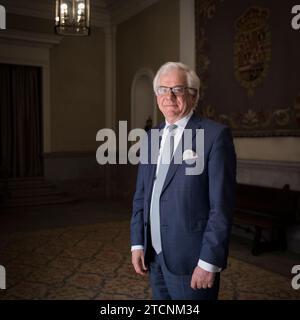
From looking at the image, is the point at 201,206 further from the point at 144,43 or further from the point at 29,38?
the point at 29,38

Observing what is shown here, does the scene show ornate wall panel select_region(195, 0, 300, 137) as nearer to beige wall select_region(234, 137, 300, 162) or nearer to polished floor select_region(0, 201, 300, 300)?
beige wall select_region(234, 137, 300, 162)

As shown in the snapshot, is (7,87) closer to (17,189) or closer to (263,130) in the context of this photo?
(17,189)

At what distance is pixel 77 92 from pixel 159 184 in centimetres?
771

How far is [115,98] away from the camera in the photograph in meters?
9.30

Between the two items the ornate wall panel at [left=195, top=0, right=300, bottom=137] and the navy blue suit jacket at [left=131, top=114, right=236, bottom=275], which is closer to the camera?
the navy blue suit jacket at [left=131, top=114, right=236, bottom=275]

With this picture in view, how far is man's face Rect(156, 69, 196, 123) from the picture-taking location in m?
1.63

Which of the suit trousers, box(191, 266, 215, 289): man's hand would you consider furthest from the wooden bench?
box(191, 266, 215, 289): man's hand

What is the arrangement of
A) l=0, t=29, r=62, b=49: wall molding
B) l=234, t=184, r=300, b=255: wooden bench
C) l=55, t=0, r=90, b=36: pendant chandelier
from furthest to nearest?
1. l=0, t=29, r=62, b=49: wall molding
2. l=55, t=0, r=90, b=36: pendant chandelier
3. l=234, t=184, r=300, b=255: wooden bench

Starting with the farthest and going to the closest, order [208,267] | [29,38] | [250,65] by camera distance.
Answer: [29,38]
[250,65]
[208,267]

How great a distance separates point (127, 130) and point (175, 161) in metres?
7.27

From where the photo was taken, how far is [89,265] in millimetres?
4133

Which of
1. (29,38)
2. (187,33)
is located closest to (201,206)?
(187,33)

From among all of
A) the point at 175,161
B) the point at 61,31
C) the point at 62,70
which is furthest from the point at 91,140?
the point at 175,161

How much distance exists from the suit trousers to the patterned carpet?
1.55 m
